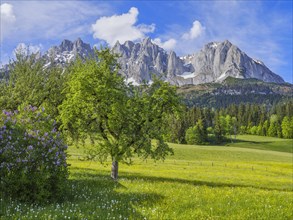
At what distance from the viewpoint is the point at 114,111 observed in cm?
2522

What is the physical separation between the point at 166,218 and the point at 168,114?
1728 cm

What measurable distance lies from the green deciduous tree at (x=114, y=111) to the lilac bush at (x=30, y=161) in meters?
9.92

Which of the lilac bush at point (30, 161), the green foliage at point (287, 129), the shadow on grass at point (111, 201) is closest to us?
the shadow on grass at point (111, 201)

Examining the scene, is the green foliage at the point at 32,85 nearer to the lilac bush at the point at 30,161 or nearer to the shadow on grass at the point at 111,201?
the lilac bush at the point at 30,161

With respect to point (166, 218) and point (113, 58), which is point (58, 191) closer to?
point (166, 218)

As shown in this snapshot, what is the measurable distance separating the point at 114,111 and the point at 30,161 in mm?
11876

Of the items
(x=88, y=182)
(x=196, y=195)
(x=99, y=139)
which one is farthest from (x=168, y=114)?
(x=196, y=195)

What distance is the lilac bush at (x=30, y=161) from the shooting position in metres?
13.3

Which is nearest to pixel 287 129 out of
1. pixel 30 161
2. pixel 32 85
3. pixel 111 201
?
pixel 32 85

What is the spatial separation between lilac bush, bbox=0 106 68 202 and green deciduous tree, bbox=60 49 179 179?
992 cm

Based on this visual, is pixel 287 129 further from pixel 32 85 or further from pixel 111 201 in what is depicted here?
pixel 111 201

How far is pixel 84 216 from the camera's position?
35.7 feet

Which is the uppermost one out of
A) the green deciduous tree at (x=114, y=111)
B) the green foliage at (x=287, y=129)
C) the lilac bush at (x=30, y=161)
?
the green foliage at (x=287, y=129)

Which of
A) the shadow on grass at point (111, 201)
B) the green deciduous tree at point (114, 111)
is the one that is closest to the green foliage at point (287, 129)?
the green deciduous tree at point (114, 111)
